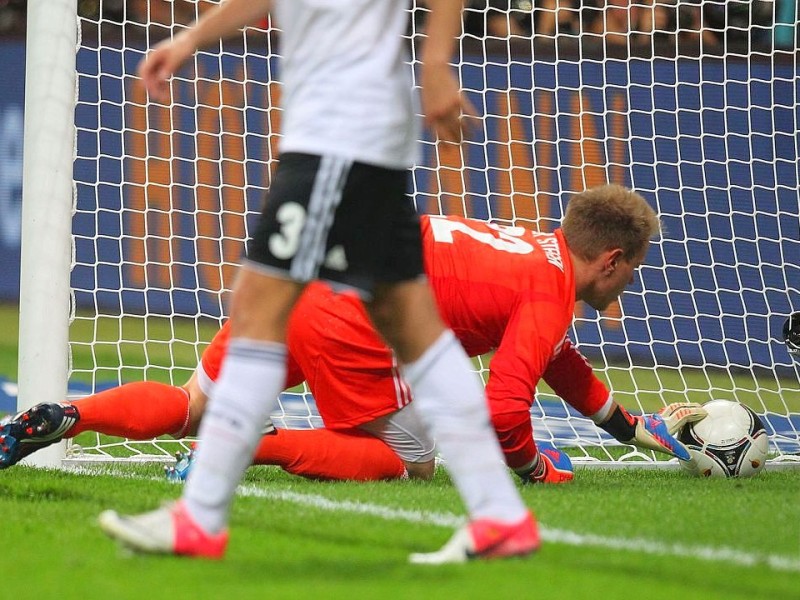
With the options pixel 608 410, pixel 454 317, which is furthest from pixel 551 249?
pixel 608 410

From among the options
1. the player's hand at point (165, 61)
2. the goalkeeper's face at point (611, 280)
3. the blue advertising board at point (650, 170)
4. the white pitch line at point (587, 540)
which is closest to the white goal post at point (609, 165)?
the blue advertising board at point (650, 170)

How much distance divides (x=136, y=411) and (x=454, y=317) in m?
0.94

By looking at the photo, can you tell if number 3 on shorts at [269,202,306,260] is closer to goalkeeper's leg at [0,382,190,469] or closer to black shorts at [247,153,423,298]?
black shorts at [247,153,423,298]

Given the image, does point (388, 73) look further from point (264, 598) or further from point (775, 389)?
point (775, 389)

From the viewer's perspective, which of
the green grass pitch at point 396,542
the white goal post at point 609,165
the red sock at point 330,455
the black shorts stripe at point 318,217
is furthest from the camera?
the white goal post at point 609,165

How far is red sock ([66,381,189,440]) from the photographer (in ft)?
11.4

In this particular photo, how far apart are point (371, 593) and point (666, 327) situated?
529 centimetres

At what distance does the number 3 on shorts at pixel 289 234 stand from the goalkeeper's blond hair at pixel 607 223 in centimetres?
174

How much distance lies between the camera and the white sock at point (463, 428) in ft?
7.25

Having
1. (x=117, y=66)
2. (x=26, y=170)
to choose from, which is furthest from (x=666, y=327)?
(x=26, y=170)

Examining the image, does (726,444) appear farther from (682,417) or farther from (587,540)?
(587,540)

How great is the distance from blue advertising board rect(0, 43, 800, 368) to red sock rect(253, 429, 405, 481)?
123 inches

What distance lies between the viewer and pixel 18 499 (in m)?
3.15

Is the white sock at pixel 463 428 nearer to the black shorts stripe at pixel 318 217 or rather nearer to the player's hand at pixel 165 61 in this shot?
the black shorts stripe at pixel 318 217
